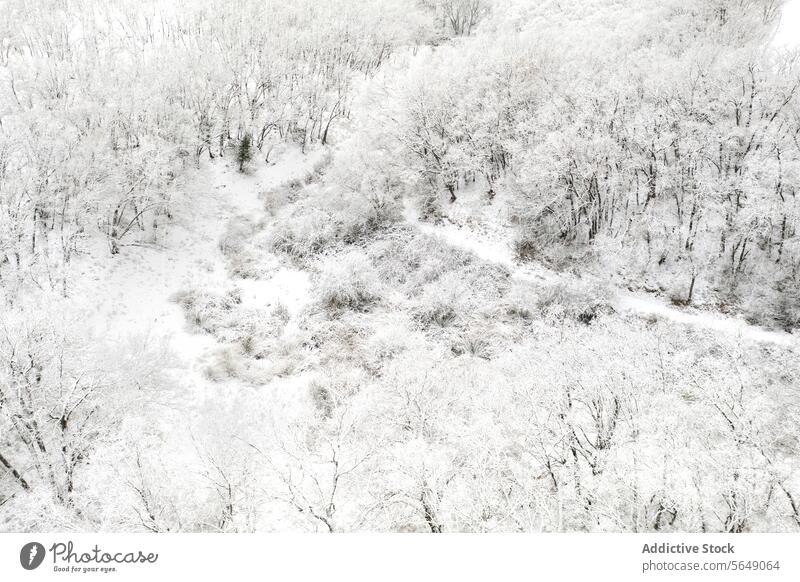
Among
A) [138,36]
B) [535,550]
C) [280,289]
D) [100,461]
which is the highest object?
[138,36]

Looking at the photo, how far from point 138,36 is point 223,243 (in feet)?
94.1

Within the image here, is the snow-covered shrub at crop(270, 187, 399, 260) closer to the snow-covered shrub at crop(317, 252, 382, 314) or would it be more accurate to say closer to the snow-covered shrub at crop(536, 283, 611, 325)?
the snow-covered shrub at crop(317, 252, 382, 314)

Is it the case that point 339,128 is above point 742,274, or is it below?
above

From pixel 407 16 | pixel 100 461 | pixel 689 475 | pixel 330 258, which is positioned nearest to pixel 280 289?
pixel 330 258

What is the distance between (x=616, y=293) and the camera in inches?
1321

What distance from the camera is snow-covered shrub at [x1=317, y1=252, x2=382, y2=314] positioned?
34219mm

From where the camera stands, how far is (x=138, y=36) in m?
52.3

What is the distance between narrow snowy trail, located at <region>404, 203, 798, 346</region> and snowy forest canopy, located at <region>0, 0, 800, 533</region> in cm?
22

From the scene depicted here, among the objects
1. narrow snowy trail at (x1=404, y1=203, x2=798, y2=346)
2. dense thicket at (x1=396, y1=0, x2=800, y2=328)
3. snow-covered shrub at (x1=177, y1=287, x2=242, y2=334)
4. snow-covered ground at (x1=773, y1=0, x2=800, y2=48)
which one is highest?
snow-covered ground at (x1=773, y1=0, x2=800, y2=48)

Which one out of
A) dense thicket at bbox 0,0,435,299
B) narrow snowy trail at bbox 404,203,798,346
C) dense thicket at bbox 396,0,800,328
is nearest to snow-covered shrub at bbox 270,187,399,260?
narrow snowy trail at bbox 404,203,798,346

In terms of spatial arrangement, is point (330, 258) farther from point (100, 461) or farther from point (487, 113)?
point (100, 461)

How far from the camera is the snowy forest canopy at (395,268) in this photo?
1706 centimetres

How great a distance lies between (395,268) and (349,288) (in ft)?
13.5

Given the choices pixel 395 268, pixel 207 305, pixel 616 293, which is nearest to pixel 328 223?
pixel 395 268
